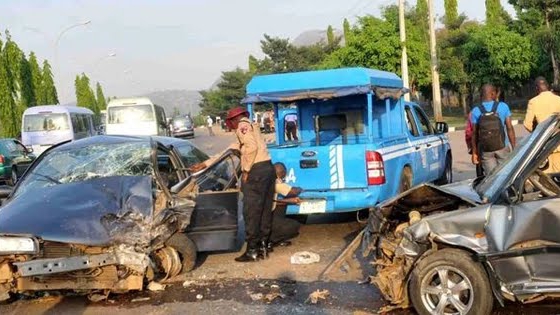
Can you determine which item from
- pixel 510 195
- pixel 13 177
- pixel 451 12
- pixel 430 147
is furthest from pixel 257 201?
pixel 451 12

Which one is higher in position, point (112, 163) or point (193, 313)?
point (112, 163)

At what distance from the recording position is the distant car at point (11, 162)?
19.3 meters

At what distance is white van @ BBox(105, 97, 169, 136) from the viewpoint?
1060 inches

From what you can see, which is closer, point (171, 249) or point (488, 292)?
point (488, 292)

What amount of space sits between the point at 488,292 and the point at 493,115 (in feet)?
13.3

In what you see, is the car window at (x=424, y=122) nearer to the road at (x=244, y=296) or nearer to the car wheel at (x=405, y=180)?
the car wheel at (x=405, y=180)

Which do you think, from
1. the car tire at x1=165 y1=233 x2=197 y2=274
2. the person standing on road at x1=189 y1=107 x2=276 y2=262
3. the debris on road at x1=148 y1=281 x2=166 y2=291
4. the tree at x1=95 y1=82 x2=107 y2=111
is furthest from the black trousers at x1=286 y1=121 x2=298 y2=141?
the tree at x1=95 y1=82 x2=107 y2=111

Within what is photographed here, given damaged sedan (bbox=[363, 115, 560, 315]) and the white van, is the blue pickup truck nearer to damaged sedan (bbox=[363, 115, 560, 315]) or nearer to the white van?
damaged sedan (bbox=[363, 115, 560, 315])

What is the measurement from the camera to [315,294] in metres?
6.00

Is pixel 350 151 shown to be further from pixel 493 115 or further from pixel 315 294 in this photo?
pixel 315 294

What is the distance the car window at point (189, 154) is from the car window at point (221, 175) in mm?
409

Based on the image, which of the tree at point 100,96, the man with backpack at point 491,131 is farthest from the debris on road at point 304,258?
the tree at point 100,96

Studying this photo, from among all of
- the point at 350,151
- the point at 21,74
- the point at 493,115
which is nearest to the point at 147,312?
the point at 350,151

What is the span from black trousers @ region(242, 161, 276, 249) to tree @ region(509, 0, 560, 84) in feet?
110
